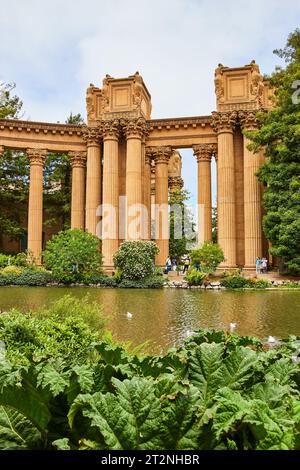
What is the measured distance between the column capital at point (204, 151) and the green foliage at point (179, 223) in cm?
918

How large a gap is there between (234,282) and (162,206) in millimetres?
12525

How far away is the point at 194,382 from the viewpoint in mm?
2195

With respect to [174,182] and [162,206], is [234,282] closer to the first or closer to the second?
[162,206]

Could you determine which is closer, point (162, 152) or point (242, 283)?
point (242, 283)

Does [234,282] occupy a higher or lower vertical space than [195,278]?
lower

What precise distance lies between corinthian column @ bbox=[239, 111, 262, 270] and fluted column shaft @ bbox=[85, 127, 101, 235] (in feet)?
39.0

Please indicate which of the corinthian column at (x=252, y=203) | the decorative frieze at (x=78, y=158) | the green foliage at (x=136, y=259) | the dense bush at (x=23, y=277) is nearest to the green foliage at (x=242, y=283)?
the green foliage at (x=136, y=259)

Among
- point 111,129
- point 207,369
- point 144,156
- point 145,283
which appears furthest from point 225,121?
point 207,369

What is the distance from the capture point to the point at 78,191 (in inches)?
1449

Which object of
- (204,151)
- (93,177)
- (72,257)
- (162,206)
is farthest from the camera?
(162,206)

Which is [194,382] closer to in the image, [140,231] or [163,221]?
[140,231]

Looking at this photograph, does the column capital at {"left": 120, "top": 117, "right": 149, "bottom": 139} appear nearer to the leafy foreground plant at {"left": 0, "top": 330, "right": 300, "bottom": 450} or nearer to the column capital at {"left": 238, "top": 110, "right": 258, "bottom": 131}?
the column capital at {"left": 238, "top": 110, "right": 258, "bottom": 131}

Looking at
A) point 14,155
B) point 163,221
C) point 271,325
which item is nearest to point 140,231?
point 163,221

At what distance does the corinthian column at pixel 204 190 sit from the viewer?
33500mm
